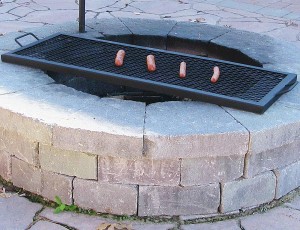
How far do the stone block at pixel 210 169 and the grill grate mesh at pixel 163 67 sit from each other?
1.20ft

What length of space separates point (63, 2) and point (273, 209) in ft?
13.4

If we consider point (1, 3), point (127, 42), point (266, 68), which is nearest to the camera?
point (266, 68)

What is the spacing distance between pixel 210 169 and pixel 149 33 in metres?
1.53

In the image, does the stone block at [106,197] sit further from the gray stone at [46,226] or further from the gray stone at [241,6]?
the gray stone at [241,6]

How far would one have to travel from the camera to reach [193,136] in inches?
99.0

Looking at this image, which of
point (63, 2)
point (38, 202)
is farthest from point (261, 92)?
point (63, 2)

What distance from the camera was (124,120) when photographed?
2.63 metres

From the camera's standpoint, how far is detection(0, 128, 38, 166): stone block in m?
2.75

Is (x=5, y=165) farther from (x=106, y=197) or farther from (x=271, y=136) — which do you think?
(x=271, y=136)

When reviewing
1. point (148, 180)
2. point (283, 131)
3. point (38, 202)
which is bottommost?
point (38, 202)

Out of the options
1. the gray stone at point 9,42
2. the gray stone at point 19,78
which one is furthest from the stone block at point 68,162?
the gray stone at point 9,42

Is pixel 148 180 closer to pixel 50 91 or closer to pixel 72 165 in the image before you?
pixel 72 165

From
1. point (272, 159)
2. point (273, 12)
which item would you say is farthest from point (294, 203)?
point (273, 12)

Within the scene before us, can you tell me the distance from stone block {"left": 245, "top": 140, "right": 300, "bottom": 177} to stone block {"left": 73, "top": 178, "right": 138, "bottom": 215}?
549mm
